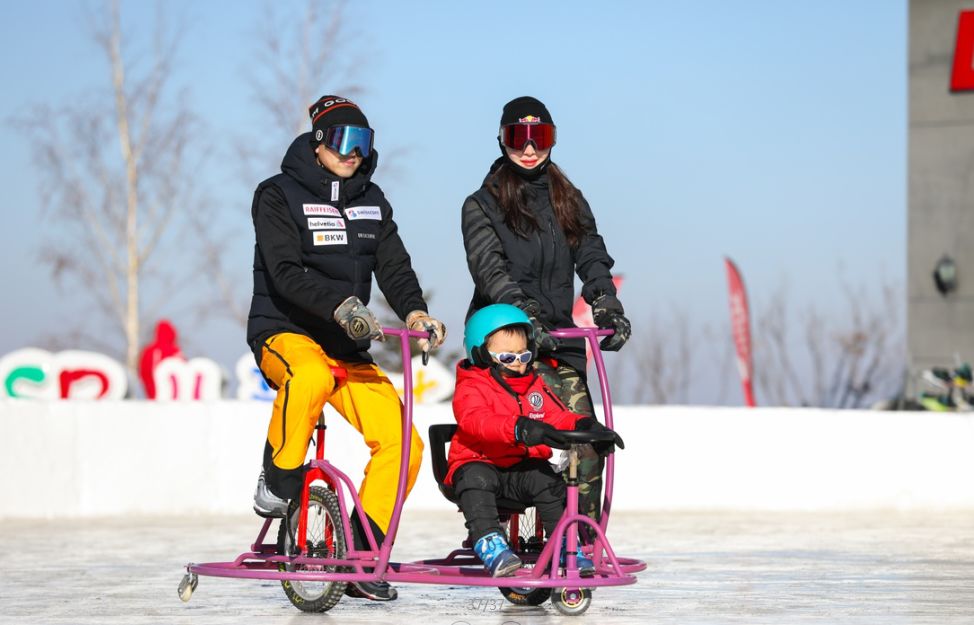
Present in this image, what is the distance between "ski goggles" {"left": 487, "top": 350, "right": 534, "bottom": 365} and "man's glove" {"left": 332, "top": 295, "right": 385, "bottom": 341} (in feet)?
1.45

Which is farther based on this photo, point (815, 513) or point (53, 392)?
point (53, 392)

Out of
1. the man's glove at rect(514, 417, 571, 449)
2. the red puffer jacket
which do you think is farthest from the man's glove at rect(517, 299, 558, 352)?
the man's glove at rect(514, 417, 571, 449)

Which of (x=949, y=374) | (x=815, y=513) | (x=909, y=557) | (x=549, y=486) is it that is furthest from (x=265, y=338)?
(x=949, y=374)

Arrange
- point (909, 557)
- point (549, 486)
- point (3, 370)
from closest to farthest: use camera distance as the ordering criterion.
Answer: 1. point (549, 486)
2. point (909, 557)
3. point (3, 370)

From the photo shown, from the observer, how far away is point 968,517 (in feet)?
47.2

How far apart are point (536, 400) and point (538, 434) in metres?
0.46

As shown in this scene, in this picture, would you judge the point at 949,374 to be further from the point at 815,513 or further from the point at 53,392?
the point at 53,392

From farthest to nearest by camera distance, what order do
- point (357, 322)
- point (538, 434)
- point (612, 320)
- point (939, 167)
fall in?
point (939, 167), point (612, 320), point (357, 322), point (538, 434)

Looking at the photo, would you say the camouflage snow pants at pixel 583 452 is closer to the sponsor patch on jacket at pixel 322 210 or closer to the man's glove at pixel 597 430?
the man's glove at pixel 597 430

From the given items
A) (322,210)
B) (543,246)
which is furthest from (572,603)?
(322,210)

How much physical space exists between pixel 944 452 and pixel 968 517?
4.56ft

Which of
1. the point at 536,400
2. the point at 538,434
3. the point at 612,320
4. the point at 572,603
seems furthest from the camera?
the point at 572,603

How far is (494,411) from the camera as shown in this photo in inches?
247

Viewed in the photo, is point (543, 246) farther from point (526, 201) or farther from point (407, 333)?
point (407, 333)
